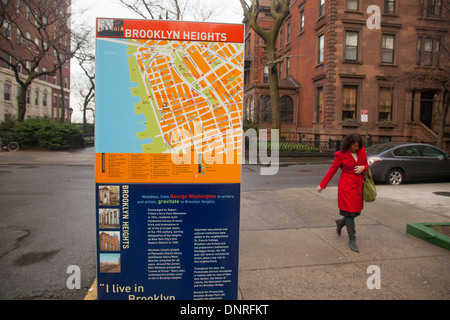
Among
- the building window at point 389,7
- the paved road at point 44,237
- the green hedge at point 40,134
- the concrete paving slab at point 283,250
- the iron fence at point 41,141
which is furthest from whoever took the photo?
the building window at point 389,7

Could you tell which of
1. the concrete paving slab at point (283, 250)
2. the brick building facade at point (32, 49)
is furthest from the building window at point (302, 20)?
the concrete paving slab at point (283, 250)

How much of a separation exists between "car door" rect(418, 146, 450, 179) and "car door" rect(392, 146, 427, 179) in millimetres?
196

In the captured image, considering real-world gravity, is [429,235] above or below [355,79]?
below

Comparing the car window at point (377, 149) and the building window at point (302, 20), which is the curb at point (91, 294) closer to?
the car window at point (377, 149)

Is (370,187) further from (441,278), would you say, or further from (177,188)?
(177,188)

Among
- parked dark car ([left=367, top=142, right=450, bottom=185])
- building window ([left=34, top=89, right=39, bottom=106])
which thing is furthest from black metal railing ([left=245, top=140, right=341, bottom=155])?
building window ([left=34, top=89, right=39, bottom=106])

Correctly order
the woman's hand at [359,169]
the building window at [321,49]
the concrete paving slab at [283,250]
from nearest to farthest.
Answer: the concrete paving slab at [283,250] < the woman's hand at [359,169] < the building window at [321,49]

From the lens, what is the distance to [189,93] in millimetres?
3072

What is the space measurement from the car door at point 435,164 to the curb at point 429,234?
711 cm

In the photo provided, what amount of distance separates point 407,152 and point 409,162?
1.40 ft

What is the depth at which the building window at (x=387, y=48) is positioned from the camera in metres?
25.9

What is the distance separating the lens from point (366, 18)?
25.3 metres
